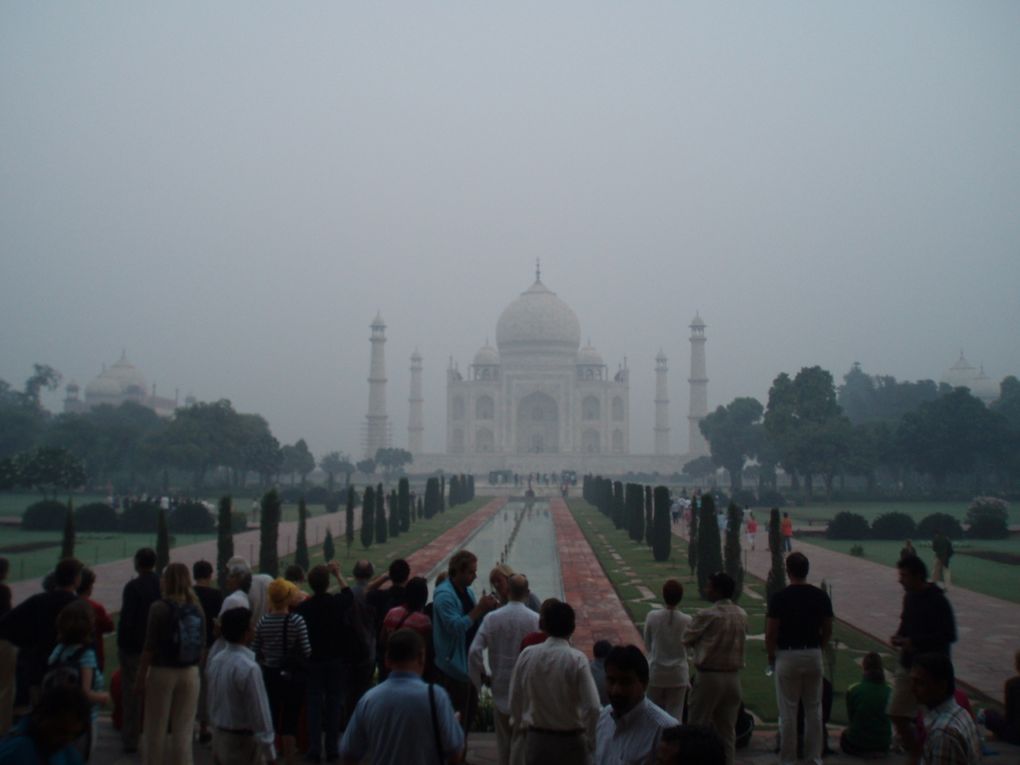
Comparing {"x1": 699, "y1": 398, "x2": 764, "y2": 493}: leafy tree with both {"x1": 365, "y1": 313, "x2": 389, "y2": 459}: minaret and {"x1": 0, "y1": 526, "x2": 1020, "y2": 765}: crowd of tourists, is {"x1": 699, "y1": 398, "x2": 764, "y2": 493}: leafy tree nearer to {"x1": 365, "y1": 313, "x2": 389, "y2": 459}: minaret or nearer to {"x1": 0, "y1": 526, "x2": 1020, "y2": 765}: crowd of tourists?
{"x1": 365, "y1": 313, "x2": 389, "y2": 459}: minaret

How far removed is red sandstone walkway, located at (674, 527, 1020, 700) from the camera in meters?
7.27

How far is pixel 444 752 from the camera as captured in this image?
111 inches

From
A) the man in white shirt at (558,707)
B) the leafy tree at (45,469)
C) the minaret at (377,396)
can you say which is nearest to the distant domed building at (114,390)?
the minaret at (377,396)

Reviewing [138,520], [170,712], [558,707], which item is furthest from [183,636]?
[138,520]

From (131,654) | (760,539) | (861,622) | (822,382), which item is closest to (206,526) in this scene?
(760,539)

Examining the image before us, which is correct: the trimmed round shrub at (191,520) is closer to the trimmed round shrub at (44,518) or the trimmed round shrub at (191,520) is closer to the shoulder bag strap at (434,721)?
the trimmed round shrub at (44,518)

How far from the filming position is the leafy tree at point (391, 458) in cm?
4653

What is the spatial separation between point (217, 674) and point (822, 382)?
29779 millimetres

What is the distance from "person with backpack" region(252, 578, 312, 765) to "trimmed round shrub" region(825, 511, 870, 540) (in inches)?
601

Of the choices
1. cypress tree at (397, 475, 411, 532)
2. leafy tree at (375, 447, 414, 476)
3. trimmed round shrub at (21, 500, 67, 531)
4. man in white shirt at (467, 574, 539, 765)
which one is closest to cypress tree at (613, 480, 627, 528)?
cypress tree at (397, 475, 411, 532)

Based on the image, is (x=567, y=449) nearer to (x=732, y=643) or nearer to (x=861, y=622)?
(x=861, y=622)

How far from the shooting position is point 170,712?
405 centimetres

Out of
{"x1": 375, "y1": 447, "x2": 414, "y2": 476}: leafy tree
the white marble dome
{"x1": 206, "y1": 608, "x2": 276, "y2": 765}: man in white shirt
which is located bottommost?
{"x1": 206, "y1": 608, "x2": 276, "y2": 765}: man in white shirt

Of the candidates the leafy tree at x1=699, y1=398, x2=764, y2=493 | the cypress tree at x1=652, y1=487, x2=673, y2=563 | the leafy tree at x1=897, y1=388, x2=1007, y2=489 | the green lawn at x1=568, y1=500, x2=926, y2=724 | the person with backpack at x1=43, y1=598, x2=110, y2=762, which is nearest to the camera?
the person with backpack at x1=43, y1=598, x2=110, y2=762
